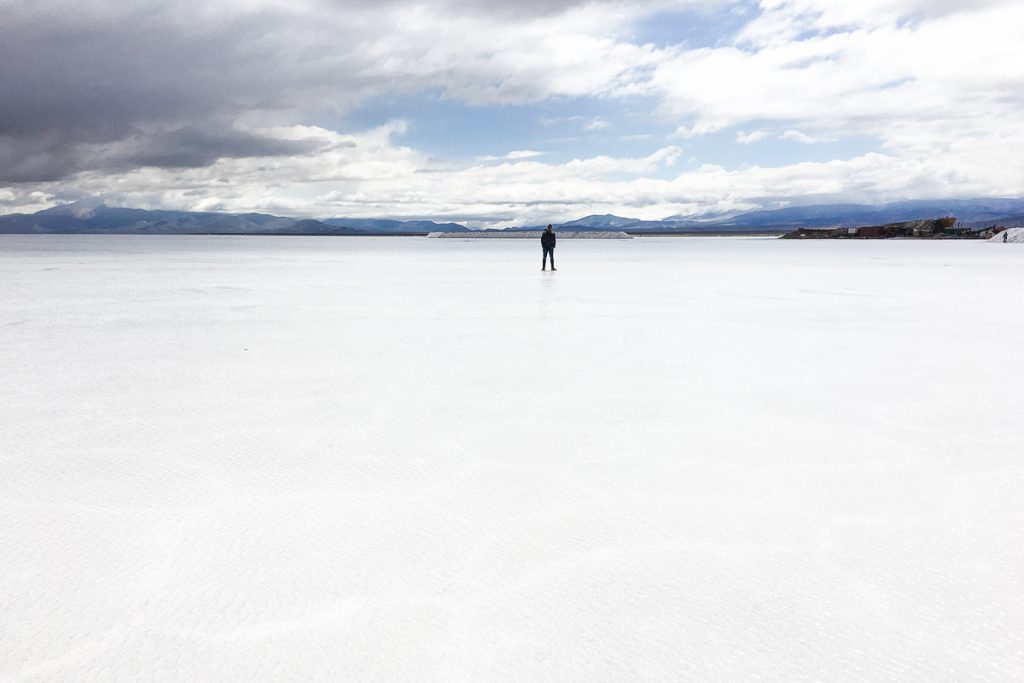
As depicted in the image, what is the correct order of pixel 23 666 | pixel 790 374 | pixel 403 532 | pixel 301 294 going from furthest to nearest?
pixel 301 294, pixel 790 374, pixel 403 532, pixel 23 666

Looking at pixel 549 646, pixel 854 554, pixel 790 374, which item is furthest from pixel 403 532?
pixel 790 374

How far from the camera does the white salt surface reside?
2.47 meters

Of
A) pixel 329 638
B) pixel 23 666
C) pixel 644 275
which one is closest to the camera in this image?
pixel 23 666

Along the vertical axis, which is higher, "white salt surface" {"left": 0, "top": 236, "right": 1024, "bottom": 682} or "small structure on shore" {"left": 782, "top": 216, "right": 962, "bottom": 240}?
"small structure on shore" {"left": 782, "top": 216, "right": 962, "bottom": 240}

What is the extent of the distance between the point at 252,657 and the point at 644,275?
21.7m

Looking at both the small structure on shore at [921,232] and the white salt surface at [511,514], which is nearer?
the white salt surface at [511,514]

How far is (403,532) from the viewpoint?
3.34m

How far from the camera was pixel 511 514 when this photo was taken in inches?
140

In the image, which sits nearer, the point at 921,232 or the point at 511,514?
the point at 511,514

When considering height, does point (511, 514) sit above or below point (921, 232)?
below

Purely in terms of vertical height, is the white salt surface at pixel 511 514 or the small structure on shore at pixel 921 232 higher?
the small structure on shore at pixel 921 232

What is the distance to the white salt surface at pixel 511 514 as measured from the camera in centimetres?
247

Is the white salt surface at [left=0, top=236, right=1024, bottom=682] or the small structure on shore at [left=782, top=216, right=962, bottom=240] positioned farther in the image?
the small structure on shore at [left=782, top=216, right=962, bottom=240]

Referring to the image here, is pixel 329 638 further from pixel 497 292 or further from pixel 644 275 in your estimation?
pixel 644 275
